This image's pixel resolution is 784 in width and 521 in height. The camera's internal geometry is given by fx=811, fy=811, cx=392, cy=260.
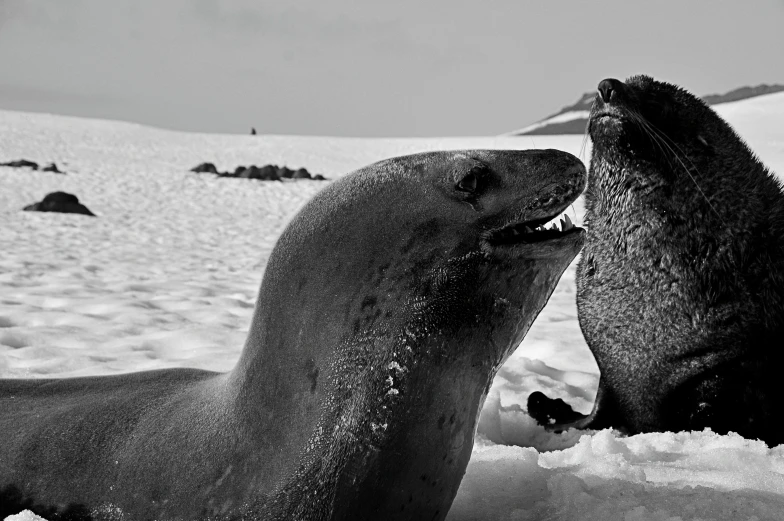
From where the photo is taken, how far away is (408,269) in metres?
2.07

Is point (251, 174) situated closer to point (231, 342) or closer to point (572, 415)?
point (231, 342)

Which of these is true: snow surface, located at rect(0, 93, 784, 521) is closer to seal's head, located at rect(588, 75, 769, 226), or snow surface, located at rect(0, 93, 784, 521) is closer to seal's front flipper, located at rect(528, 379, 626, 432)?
seal's front flipper, located at rect(528, 379, 626, 432)

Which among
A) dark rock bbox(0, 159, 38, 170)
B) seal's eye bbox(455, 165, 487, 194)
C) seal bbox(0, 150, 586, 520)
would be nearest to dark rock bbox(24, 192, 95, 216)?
dark rock bbox(0, 159, 38, 170)

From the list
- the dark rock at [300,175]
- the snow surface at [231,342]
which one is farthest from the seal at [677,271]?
the dark rock at [300,175]

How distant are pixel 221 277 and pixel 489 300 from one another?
6.47m

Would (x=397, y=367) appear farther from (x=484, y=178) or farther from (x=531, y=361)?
(x=531, y=361)

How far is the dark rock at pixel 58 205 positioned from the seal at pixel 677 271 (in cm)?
1095

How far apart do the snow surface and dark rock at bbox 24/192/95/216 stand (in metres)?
0.40

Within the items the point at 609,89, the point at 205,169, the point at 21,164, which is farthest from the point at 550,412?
the point at 205,169

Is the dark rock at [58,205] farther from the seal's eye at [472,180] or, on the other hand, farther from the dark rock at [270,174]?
the seal's eye at [472,180]

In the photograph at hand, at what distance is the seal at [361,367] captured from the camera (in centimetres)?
197

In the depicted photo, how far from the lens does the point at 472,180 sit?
2.22 meters

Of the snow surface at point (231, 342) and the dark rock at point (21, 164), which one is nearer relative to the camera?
the snow surface at point (231, 342)

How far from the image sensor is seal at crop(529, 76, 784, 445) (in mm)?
3588
